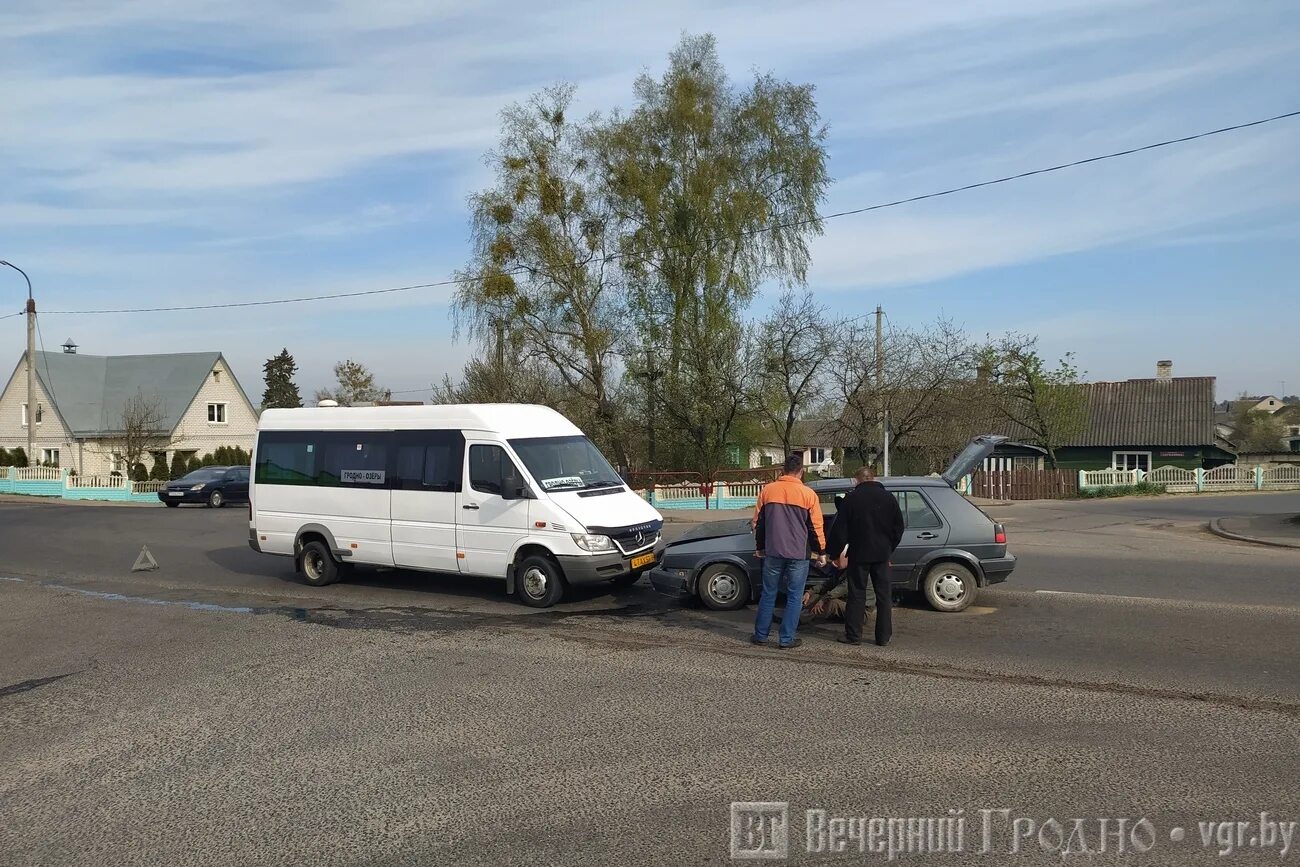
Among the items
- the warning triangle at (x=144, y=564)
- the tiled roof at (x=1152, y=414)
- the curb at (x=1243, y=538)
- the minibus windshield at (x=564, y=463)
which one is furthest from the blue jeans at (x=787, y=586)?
the tiled roof at (x=1152, y=414)

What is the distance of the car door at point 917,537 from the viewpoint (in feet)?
33.5

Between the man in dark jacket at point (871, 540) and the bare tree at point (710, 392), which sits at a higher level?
the bare tree at point (710, 392)

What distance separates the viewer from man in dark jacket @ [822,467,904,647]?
848 centimetres

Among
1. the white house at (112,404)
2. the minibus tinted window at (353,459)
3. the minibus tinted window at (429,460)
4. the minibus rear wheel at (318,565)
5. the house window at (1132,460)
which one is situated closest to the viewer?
the minibus tinted window at (429,460)

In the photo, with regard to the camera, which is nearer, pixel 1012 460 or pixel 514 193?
pixel 514 193

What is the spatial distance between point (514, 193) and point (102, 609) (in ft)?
81.1

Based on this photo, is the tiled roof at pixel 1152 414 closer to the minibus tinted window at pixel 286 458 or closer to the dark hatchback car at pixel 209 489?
the dark hatchback car at pixel 209 489

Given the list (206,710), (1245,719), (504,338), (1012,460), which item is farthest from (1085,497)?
(206,710)

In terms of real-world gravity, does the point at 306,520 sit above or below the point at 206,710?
above

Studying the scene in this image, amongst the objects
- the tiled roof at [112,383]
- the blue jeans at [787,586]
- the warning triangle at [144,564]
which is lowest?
the warning triangle at [144,564]

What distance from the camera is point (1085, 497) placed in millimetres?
36656

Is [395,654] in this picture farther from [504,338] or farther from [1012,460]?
[1012,460]

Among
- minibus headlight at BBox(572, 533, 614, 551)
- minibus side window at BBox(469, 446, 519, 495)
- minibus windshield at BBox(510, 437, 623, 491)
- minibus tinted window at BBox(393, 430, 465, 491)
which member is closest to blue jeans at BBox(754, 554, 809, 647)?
minibus headlight at BBox(572, 533, 614, 551)

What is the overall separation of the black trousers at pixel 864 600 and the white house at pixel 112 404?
4933 centimetres
